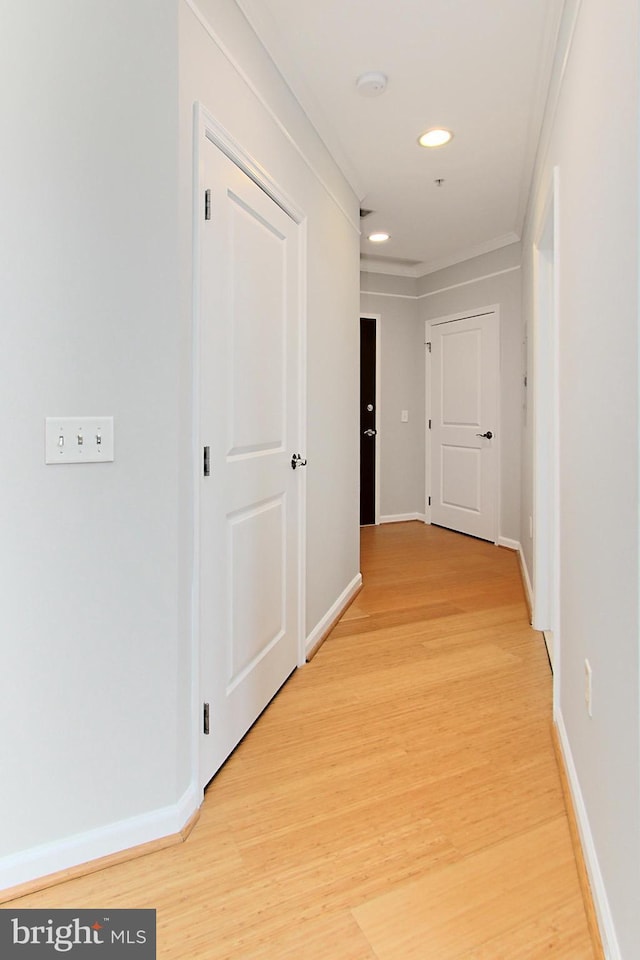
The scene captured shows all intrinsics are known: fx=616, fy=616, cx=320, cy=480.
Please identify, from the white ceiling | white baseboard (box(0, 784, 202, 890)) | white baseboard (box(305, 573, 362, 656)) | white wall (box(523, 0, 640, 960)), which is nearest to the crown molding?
the white ceiling

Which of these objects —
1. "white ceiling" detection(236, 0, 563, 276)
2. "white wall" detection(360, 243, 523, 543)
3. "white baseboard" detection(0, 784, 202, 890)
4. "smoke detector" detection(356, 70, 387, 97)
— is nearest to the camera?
"white baseboard" detection(0, 784, 202, 890)

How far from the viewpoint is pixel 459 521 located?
5.83 metres

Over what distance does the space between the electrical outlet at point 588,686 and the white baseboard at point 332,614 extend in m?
1.49

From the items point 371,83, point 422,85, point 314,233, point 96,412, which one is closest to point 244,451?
point 96,412

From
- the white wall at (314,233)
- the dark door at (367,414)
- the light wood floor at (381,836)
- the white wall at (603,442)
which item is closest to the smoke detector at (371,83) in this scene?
the white wall at (314,233)

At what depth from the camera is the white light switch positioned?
4.66ft

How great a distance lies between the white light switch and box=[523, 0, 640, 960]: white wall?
1.14 m

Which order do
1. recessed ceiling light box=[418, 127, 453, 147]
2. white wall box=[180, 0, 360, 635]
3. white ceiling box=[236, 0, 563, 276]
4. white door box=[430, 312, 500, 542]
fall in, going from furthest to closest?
1. white door box=[430, 312, 500, 542]
2. recessed ceiling light box=[418, 127, 453, 147]
3. white ceiling box=[236, 0, 563, 276]
4. white wall box=[180, 0, 360, 635]

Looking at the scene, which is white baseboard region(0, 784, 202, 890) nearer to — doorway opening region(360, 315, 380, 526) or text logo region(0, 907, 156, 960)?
text logo region(0, 907, 156, 960)

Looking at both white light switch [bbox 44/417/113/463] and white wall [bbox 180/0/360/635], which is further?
white wall [bbox 180/0/360/635]

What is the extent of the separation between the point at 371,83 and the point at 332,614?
97.8 inches

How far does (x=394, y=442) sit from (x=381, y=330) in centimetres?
111

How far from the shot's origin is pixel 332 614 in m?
3.29

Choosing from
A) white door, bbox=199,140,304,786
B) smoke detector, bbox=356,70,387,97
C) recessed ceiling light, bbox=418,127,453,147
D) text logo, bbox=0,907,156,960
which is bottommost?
text logo, bbox=0,907,156,960
